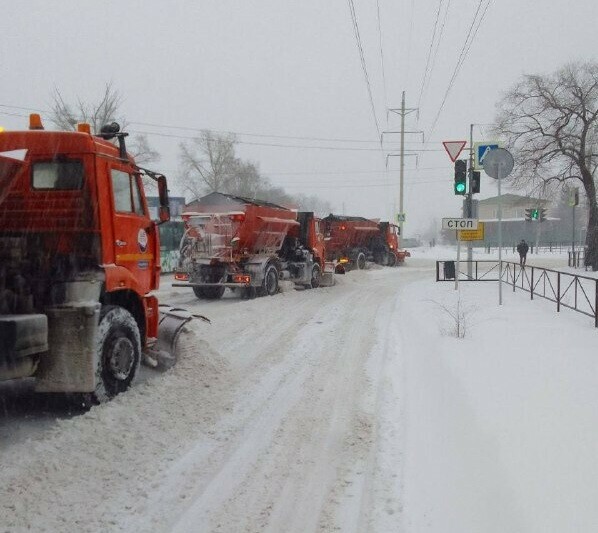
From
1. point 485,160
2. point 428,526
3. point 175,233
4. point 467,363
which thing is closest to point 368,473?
point 428,526

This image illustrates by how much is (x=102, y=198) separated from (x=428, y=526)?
439cm

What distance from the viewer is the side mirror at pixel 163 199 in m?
7.00

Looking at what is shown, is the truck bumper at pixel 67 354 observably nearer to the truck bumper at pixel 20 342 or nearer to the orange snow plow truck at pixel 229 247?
the truck bumper at pixel 20 342

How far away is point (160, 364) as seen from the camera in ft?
23.7

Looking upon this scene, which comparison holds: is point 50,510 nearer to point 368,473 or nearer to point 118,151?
point 368,473

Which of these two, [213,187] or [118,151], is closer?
[118,151]

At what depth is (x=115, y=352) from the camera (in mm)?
5766

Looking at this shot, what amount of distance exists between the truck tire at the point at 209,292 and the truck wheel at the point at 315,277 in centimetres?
396

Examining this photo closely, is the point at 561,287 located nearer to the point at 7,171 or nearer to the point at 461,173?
the point at 461,173

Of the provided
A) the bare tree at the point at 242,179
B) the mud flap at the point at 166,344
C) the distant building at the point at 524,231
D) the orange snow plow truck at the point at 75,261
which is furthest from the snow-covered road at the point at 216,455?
the distant building at the point at 524,231

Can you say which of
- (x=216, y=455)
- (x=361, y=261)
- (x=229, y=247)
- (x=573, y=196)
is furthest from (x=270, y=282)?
(x=573, y=196)

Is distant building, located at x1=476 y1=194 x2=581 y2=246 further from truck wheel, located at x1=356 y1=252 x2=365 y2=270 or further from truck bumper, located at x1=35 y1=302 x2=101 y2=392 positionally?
truck bumper, located at x1=35 y1=302 x2=101 y2=392

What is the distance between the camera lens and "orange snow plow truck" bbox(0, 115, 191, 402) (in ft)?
16.7

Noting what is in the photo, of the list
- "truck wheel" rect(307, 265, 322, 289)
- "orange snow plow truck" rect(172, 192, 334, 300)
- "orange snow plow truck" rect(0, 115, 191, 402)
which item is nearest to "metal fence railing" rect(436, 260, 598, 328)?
"orange snow plow truck" rect(172, 192, 334, 300)
